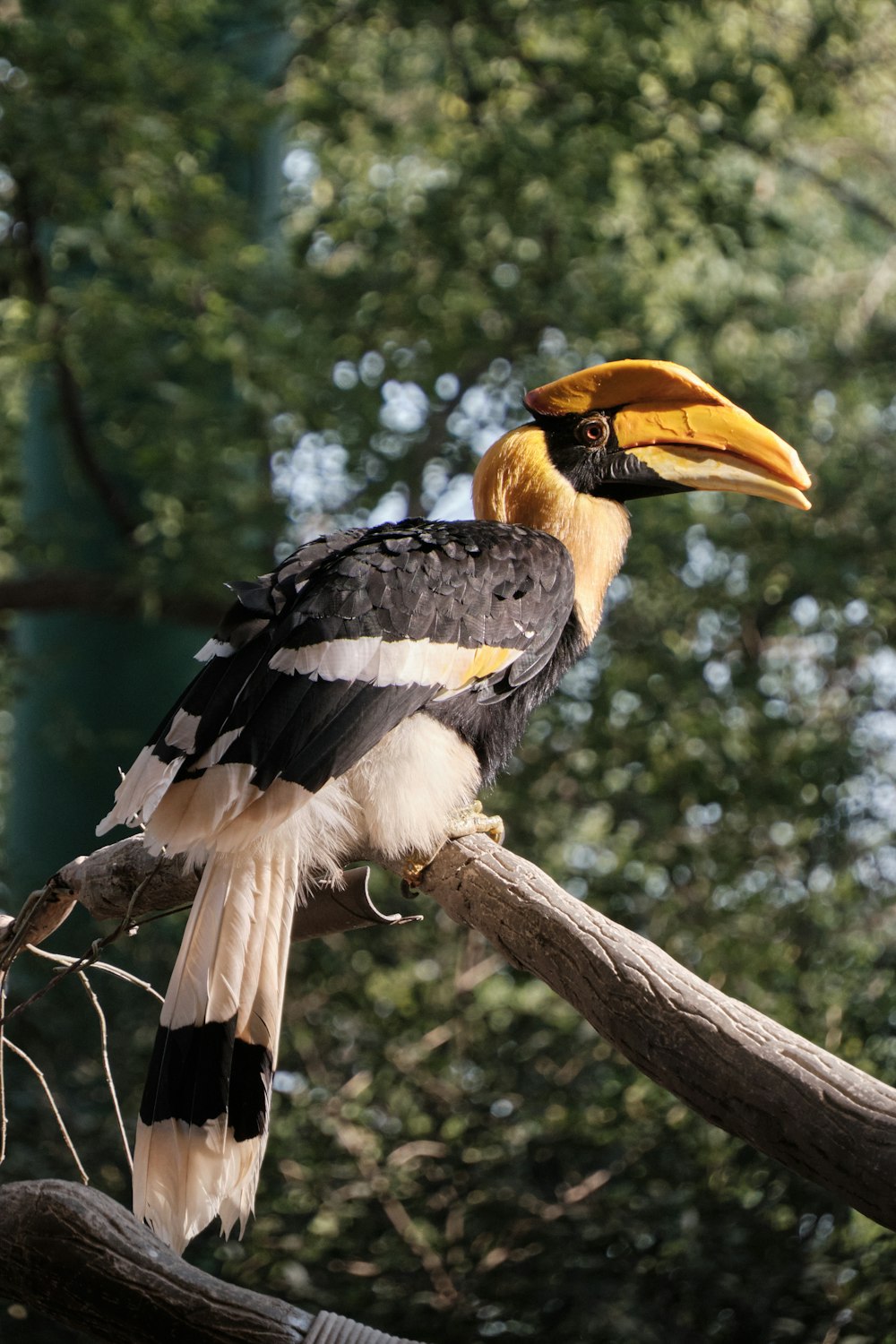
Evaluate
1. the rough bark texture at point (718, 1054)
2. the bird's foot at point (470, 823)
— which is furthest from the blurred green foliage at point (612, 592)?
the rough bark texture at point (718, 1054)

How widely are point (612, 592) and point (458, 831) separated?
2.35 metres

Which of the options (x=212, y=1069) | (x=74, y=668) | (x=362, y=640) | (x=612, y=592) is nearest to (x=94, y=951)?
(x=212, y=1069)

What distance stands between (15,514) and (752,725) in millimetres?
2789

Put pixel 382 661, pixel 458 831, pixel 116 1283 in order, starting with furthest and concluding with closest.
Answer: pixel 458 831 < pixel 382 661 < pixel 116 1283

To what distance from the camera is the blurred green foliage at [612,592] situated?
3.25 m

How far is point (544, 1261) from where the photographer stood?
3.13 metres

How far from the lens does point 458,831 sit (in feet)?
5.44

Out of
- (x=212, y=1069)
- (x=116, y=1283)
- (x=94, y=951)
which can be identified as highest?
(x=94, y=951)

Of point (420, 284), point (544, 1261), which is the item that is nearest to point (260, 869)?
point (544, 1261)

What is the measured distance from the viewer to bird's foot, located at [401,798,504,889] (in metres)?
1.63

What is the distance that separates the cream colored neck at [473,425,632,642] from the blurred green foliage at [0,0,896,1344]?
1.72m

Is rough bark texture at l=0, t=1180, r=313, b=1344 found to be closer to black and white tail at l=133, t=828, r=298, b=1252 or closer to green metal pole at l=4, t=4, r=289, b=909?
black and white tail at l=133, t=828, r=298, b=1252

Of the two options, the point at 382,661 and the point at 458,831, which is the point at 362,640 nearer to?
the point at 382,661

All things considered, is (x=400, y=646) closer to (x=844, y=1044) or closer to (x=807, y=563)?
(x=844, y=1044)
